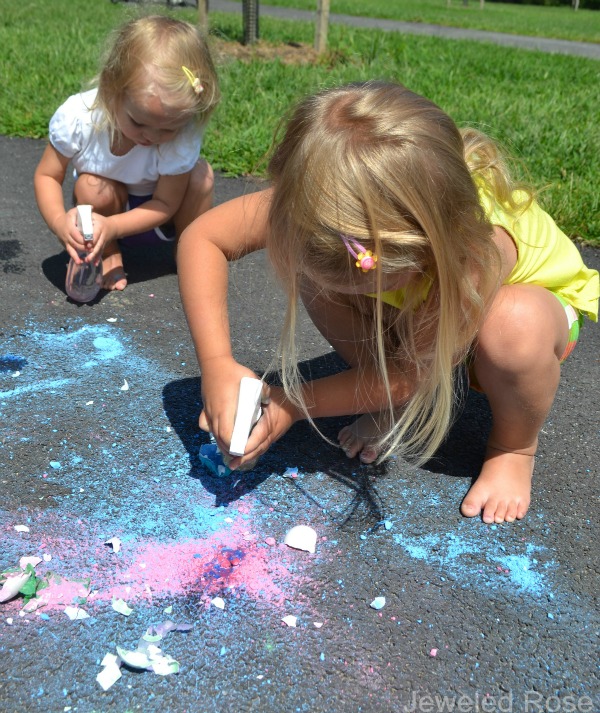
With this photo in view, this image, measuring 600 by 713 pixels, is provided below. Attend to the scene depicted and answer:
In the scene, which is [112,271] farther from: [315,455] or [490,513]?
[490,513]

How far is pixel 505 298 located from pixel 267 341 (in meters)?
0.94

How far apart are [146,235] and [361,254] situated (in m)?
1.72

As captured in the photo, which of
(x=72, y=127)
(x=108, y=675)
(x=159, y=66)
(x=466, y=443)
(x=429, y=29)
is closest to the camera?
(x=108, y=675)

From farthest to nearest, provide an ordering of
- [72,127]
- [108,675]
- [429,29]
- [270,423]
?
1. [429,29]
2. [72,127]
3. [270,423]
4. [108,675]

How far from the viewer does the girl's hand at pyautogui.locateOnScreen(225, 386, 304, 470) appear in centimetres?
163

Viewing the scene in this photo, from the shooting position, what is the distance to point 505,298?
5.40ft

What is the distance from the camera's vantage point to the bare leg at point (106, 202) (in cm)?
265

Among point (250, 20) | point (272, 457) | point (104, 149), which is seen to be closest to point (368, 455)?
point (272, 457)

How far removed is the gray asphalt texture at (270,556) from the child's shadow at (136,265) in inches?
14.8

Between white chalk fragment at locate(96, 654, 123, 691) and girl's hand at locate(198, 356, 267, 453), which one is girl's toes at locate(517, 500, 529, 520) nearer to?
girl's hand at locate(198, 356, 267, 453)

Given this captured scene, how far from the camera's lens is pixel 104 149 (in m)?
2.66

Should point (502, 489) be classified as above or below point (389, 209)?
below

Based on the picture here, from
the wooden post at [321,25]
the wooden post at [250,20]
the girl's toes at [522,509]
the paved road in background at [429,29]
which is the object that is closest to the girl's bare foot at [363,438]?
the girl's toes at [522,509]

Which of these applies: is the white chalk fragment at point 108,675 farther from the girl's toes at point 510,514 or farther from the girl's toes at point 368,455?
the girl's toes at point 510,514
